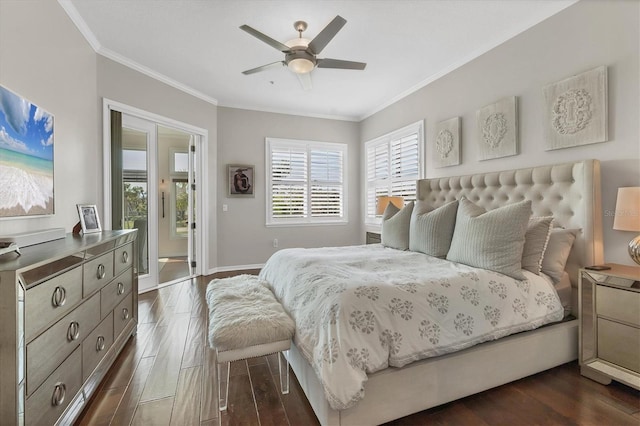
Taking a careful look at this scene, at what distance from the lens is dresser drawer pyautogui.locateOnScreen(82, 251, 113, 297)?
5.43ft

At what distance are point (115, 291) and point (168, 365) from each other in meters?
0.66

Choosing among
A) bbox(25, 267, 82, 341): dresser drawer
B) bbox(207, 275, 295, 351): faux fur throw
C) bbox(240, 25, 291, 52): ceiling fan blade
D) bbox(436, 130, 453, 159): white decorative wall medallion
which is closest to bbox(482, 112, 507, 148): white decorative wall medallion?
bbox(436, 130, 453, 159): white decorative wall medallion

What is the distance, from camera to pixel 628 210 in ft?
5.90

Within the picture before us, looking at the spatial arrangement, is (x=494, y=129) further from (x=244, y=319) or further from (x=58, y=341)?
(x=58, y=341)

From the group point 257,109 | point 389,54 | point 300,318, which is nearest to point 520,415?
point 300,318

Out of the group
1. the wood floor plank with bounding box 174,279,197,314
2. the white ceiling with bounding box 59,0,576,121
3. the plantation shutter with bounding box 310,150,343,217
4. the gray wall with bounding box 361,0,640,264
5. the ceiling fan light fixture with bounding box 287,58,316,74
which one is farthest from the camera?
the plantation shutter with bounding box 310,150,343,217

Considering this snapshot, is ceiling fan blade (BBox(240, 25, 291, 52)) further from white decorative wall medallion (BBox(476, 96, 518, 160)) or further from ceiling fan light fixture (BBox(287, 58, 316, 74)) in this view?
white decorative wall medallion (BBox(476, 96, 518, 160))

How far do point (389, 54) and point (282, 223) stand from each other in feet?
10.3

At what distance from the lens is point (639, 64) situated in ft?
6.55

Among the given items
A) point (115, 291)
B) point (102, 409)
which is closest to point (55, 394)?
point (102, 409)

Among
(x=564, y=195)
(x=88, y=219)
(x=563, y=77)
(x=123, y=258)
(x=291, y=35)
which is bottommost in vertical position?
(x=123, y=258)

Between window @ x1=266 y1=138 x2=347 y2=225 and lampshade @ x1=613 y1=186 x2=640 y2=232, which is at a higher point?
window @ x1=266 y1=138 x2=347 y2=225

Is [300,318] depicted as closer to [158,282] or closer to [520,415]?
[520,415]

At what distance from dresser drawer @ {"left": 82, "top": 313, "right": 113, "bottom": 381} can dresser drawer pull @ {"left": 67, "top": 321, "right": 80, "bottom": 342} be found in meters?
0.12
